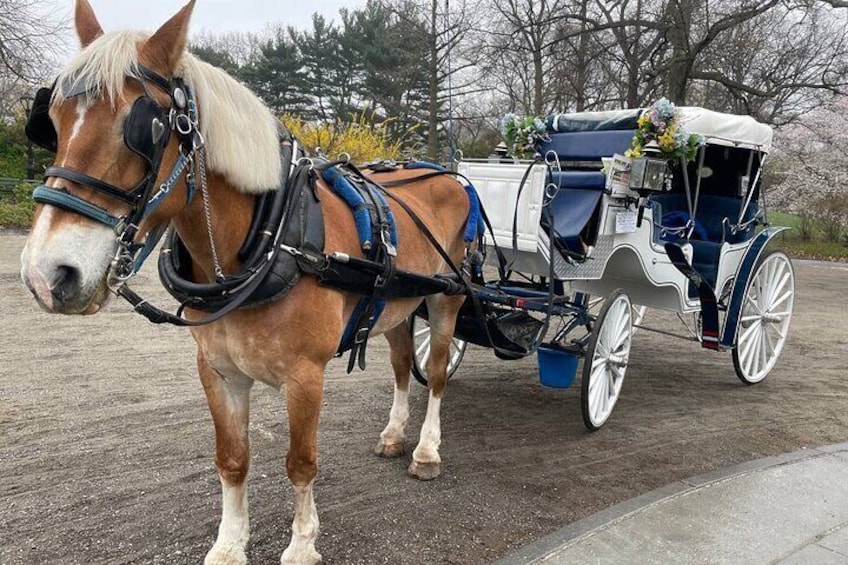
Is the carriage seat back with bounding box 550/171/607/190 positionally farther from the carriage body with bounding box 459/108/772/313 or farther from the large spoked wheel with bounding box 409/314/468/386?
the large spoked wheel with bounding box 409/314/468/386

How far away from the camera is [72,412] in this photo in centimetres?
392

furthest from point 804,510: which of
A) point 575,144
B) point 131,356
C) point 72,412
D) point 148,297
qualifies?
point 148,297

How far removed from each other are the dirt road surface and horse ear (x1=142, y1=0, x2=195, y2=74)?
1.98m

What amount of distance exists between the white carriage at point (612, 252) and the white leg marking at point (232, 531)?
1888mm

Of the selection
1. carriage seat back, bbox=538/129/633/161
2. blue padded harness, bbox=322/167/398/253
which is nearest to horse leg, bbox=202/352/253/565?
blue padded harness, bbox=322/167/398/253

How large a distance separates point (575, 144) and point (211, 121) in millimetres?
3703

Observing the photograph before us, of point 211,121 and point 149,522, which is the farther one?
point 149,522

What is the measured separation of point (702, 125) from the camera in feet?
15.3

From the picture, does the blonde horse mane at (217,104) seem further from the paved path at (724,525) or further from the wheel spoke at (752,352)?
the wheel spoke at (752,352)

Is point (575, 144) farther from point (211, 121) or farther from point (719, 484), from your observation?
point (211, 121)

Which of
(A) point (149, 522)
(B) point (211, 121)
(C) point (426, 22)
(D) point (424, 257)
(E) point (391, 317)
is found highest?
(C) point (426, 22)

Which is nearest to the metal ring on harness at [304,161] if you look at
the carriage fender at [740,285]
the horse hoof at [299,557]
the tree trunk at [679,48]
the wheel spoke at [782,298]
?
the horse hoof at [299,557]

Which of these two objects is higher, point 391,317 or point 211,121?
point 211,121

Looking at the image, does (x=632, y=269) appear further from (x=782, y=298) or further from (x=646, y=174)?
(x=782, y=298)
